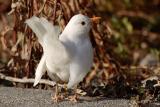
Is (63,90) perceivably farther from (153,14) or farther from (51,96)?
(153,14)

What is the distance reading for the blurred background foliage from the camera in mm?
3059

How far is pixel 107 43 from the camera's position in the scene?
3.93m

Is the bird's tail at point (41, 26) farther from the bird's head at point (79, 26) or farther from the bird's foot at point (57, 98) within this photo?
the bird's foot at point (57, 98)

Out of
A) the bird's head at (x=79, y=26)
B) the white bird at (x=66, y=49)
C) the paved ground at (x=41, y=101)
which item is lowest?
the paved ground at (x=41, y=101)

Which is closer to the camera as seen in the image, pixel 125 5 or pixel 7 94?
pixel 7 94

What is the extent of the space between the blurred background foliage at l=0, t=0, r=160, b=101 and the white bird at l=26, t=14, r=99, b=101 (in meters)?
0.26

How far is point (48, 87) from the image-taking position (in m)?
3.11

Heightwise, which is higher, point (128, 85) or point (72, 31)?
point (72, 31)

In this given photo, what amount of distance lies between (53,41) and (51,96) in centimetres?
36

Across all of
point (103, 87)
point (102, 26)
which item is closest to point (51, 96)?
point (103, 87)

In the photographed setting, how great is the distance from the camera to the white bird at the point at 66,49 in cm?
262

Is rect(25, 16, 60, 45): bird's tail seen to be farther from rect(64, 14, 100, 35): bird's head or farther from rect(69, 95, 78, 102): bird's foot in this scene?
rect(69, 95, 78, 102): bird's foot

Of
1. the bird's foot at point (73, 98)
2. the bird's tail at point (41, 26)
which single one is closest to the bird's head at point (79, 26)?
the bird's tail at point (41, 26)

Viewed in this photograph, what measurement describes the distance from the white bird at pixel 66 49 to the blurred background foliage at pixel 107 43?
0.87 feet
